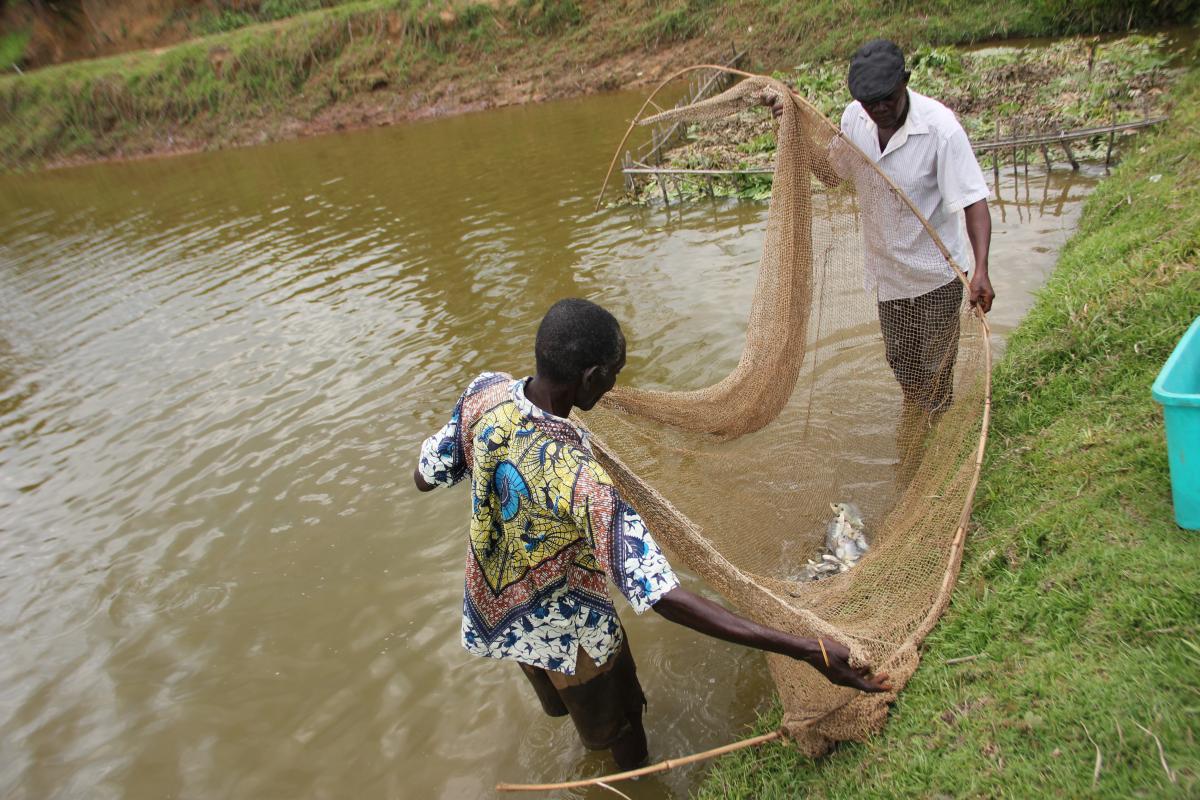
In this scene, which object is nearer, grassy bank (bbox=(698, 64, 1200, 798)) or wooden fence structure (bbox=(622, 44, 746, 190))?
grassy bank (bbox=(698, 64, 1200, 798))

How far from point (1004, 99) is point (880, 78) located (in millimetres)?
Answer: 8679

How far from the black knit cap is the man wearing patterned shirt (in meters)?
1.56

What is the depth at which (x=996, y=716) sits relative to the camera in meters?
1.88

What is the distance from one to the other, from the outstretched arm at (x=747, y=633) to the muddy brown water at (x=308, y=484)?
1.14 metres

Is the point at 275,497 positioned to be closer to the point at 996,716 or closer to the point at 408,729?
the point at 408,729

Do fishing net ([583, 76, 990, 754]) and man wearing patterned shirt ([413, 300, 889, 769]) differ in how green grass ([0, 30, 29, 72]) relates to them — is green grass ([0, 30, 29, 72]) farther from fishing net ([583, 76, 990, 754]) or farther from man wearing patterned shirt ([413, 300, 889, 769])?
man wearing patterned shirt ([413, 300, 889, 769])

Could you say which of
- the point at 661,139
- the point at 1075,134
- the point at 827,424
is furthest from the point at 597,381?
the point at 661,139

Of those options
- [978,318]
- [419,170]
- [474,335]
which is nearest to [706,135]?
[419,170]

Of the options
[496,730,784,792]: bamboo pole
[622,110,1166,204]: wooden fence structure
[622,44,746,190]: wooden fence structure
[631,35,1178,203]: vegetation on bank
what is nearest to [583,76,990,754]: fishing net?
[496,730,784,792]: bamboo pole

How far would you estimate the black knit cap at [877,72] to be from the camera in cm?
255

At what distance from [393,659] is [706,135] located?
32.5ft

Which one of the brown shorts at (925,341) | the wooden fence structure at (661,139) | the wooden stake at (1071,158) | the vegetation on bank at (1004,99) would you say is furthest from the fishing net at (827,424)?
the wooden fence structure at (661,139)

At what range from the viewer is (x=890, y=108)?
2.68 meters

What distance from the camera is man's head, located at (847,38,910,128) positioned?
2.55 metres
